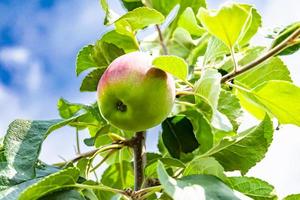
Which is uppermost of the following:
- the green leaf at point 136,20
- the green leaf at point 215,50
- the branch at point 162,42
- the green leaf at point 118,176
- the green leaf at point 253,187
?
the green leaf at point 136,20

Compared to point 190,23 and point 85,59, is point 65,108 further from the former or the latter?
point 190,23

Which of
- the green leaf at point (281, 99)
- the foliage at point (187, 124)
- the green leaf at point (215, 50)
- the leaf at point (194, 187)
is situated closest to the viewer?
the leaf at point (194, 187)

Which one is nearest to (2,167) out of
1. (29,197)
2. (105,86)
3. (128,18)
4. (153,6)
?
(29,197)

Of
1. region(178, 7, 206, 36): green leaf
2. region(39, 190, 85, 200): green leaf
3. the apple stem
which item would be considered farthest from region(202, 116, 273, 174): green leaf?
region(178, 7, 206, 36): green leaf

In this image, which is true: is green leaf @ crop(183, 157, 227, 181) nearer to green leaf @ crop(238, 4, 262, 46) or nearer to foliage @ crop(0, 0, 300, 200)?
foliage @ crop(0, 0, 300, 200)

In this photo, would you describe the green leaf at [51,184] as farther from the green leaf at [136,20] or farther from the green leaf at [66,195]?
the green leaf at [136,20]

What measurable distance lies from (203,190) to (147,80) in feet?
0.73

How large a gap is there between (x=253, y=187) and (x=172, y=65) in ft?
0.83

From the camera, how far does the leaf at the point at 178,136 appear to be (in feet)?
3.57

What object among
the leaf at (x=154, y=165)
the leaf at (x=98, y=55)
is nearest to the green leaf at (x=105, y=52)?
the leaf at (x=98, y=55)

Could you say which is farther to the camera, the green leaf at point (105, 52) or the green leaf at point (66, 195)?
the green leaf at point (105, 52)

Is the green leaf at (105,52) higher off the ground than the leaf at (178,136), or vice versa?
the green leaf at (105,52)

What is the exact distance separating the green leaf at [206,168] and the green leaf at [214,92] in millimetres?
64

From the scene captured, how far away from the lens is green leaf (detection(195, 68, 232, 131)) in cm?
92
